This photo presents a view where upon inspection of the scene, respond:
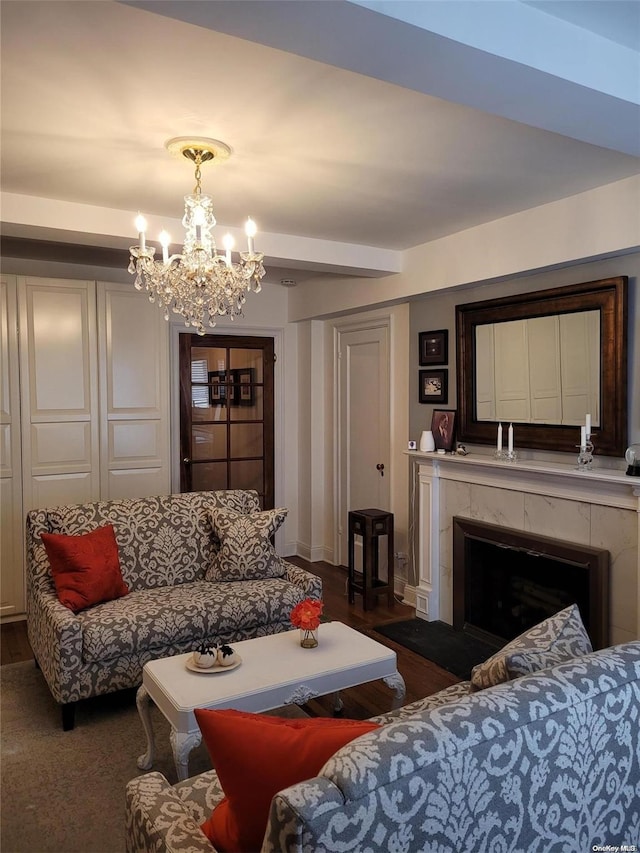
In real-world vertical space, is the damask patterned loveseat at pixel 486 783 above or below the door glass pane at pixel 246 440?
below

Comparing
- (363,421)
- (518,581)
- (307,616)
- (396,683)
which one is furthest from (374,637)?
(363,421)

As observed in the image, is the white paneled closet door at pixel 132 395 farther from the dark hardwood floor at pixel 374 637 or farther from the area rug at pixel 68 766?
the area rug at pixel 68 766

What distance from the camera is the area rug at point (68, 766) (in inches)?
85.7

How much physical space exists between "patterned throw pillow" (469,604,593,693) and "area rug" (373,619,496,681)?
63.7 inches

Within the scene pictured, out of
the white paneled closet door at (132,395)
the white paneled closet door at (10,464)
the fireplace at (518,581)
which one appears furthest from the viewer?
the white paneled closet door at (132,395)

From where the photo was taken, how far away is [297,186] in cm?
296

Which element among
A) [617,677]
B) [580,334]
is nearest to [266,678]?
[617,677]

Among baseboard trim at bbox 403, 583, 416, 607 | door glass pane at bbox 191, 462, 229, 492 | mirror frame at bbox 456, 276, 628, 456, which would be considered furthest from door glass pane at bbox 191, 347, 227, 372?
baseboard trim at bbox 403, 583, 416, 607

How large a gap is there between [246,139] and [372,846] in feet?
7.52

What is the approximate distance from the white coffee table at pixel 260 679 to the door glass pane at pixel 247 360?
324cm

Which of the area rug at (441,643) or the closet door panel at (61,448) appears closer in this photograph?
the area rug at (441,643)

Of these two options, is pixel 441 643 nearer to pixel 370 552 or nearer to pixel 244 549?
pixel 370 552

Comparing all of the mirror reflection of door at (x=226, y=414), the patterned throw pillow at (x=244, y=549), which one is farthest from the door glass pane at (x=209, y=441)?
the patterned throw pillow at (x=244, y=549)

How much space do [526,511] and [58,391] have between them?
3108mm
